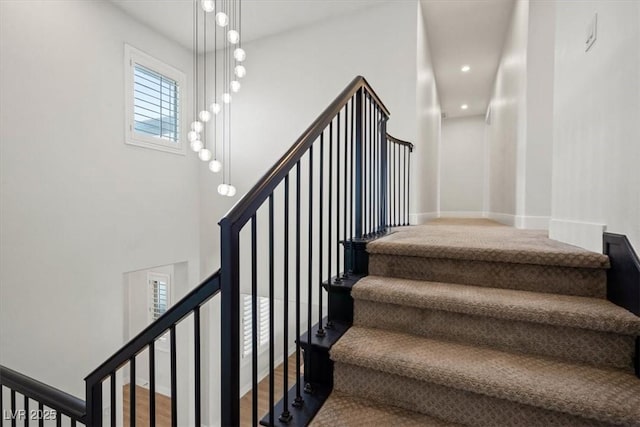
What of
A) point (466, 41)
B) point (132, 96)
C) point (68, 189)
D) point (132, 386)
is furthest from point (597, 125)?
point (132, 96)

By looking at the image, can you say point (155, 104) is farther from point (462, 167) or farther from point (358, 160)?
point (462, 167)

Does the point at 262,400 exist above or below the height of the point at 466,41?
below

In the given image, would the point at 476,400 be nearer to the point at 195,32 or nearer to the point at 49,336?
the point at 49,336

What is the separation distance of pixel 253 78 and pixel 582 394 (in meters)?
4.72

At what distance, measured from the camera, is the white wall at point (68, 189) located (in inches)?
111

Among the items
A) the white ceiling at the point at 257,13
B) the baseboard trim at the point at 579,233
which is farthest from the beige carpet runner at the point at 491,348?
the white ceiling at the point at 257,13

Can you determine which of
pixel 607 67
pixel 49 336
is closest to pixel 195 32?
pixel 49 336

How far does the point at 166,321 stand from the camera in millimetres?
1027

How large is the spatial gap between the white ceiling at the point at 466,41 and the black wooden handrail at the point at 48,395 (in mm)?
4731

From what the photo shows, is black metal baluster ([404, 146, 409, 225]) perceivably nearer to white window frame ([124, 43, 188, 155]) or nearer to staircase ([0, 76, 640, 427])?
staircase ([0, 76, 640, 427])

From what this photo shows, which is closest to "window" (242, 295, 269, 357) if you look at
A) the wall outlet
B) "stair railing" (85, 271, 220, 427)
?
"stair railing" (85, 271, 220, 427)

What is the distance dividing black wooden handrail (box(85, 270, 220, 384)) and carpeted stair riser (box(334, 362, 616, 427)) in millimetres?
715

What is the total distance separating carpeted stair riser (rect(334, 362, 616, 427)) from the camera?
103 cm

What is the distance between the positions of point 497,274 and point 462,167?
7.28m
